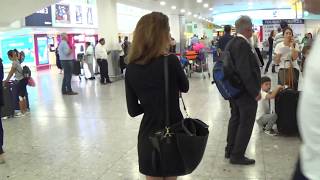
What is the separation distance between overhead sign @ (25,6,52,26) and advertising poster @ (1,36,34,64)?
436 centimetres

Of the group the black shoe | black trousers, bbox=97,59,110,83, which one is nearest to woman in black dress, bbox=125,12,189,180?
the black shoe

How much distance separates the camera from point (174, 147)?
8.34 ft

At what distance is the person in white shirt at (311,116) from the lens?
123 cm

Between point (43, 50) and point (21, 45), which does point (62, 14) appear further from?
point (43, 50)

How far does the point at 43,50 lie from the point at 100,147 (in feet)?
67.2

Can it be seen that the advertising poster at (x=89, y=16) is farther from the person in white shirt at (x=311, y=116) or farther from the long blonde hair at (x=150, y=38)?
the person in white shirt at (x=311, y=116)

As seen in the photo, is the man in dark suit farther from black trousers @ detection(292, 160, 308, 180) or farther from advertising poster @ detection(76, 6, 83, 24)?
advertising poster @ detection(76, 6, 83, 24)

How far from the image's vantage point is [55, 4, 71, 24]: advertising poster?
66.2ft

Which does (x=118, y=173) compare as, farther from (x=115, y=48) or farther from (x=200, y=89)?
(x=115, y=48)

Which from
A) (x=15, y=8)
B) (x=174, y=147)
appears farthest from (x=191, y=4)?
(x=174, y=147)

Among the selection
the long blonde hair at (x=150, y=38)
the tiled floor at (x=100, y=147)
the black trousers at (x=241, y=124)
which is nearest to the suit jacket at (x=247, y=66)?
the black trousers at (x=241, y=124)

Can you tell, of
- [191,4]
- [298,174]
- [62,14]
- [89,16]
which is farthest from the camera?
[191,4]

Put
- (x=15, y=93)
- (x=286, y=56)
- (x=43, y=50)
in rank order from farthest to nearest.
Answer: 1. (x=43, y=50)
2. (x=15, y=93)
3. (x=286, y=56)


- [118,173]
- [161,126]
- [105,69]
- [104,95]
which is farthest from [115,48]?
[161,126]
